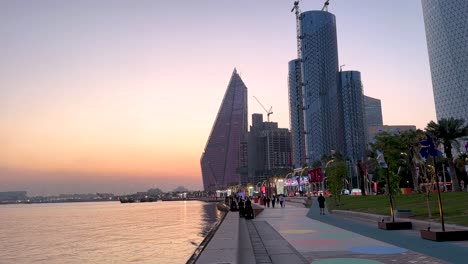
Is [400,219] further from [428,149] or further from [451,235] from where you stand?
[451,235]

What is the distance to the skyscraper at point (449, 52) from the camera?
170875 mm

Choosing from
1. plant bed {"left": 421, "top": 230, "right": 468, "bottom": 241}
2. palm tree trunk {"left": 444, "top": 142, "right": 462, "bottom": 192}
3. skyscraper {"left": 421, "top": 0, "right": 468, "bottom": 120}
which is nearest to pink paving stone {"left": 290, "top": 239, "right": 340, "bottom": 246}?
plant bed {"left": 421, "top": 230, "right": 468, "bottom": 241}

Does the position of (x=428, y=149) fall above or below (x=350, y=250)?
above

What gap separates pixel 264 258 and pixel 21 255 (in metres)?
33.5

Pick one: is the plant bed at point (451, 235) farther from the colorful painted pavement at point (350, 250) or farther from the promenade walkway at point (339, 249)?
the colorful painted pavement at point (350, 250)

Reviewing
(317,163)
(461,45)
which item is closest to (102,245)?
(317,163)

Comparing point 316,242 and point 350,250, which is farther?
point 316,242

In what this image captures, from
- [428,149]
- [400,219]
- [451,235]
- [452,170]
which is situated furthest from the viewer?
[452,170]

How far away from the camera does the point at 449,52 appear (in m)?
176

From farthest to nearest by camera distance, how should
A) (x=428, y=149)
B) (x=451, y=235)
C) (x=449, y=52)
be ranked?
(x=449, y=52)
(x=428, y=149)
(x=451, y=235)

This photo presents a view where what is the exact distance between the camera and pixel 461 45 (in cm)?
17088

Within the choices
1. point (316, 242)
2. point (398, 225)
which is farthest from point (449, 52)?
point (316, 242)

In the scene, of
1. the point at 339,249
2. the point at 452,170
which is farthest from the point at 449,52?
the point at 339,249

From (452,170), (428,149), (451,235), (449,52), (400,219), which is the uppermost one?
(449,52)
